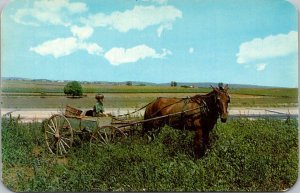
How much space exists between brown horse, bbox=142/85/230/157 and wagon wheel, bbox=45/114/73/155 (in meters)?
0.57

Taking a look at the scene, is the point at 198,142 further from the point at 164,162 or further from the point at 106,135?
the point at 106,135

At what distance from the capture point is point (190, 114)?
569 centimetres

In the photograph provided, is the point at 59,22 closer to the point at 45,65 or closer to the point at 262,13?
the point at 45,65

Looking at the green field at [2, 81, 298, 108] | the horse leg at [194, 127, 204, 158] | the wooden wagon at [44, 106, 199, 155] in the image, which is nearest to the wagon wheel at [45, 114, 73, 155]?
the wooden wagon at [44, 106, 199, 155]

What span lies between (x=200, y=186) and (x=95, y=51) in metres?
1.27

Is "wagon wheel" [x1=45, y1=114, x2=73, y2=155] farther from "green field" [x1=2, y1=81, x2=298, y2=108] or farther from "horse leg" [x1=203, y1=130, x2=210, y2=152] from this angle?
"horse leg" [x1=203, y1=130, x2=210, y2=152]

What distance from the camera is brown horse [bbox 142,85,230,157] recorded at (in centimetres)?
562

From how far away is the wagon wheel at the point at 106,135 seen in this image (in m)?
5.70

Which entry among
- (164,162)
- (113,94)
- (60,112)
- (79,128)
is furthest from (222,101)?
(60,112)

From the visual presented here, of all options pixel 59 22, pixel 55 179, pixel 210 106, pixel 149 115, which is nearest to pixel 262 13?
pixel 210 106

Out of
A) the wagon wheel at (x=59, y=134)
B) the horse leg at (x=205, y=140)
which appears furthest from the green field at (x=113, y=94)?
the horse leg at (x=205, y=140)

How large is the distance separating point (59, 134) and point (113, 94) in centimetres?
52

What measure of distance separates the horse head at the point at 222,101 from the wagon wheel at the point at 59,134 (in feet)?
3.70

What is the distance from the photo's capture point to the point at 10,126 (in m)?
5.69
